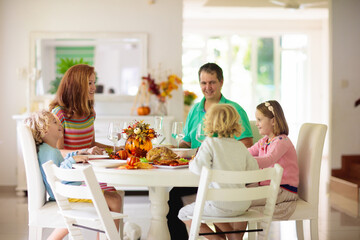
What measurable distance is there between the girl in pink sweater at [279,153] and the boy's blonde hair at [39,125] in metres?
1.16

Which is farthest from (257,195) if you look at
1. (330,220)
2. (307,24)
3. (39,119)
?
(307,24)

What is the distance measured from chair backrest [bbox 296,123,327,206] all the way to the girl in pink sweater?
0.22 feet

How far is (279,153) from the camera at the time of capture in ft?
9.50

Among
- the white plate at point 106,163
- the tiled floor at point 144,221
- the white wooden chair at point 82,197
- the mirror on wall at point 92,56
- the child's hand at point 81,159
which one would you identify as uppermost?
the mirror on wall at point 92,56

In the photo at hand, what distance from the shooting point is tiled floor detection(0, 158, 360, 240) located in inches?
158

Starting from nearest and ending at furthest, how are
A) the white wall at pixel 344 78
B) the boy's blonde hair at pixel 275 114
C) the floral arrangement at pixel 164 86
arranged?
the boy's blonde hair at pixel 275 114 < the floral arrangement at pixel 164 86 < the white wall at pixel 344 78

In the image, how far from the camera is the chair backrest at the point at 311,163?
289cm

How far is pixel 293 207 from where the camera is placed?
2816 millimetres

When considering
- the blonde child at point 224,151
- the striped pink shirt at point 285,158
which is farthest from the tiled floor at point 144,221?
the blonde child at point 224,151

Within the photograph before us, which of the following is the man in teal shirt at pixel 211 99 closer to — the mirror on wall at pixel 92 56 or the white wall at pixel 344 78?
the mirror on wall at pixel 92 56

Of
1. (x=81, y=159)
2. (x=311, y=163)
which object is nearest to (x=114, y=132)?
(x=81, y=159)

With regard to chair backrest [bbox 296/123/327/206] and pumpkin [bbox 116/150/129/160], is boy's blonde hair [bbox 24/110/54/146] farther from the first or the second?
chair backrest [bbox 296/123/327/206]

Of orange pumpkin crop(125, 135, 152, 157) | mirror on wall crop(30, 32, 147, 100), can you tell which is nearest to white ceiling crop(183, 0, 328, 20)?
mirror on wall crop(30, 32, 147, 100)

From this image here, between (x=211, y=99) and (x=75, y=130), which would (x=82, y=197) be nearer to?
(x=75, y=130)
